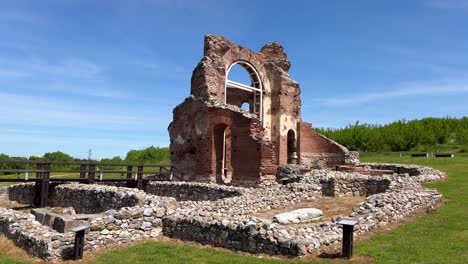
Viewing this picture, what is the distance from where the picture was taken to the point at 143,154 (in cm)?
5978

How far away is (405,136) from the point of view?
158 ft

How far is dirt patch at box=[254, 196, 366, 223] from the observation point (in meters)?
13.8

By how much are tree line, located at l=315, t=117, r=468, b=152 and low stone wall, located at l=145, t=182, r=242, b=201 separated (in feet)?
113

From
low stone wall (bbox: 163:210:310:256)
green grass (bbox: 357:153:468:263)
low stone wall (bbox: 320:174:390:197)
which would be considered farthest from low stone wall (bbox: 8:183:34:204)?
green grass (bbox: 357:153:468:263)

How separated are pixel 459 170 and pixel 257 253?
65.6 ft

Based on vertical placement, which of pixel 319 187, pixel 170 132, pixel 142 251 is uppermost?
pixel 170 132

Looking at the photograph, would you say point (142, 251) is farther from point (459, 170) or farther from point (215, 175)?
point (459, 170)

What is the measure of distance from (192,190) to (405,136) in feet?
122

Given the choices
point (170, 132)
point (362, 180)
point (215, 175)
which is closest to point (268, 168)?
point (215, 175)

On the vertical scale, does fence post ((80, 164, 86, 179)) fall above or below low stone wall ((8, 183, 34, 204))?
above

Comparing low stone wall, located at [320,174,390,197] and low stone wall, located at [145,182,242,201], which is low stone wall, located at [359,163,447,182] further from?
low stone wall, located at [145,182,242,201]

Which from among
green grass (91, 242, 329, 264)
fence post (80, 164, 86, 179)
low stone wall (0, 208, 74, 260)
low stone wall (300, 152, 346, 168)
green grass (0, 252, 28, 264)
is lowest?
green grass (0, 252, 28, 264)

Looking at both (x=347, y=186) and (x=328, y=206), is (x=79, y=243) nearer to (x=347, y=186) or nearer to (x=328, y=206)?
(x=328, y=206)

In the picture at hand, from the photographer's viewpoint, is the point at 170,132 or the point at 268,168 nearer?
the point at 268,168
